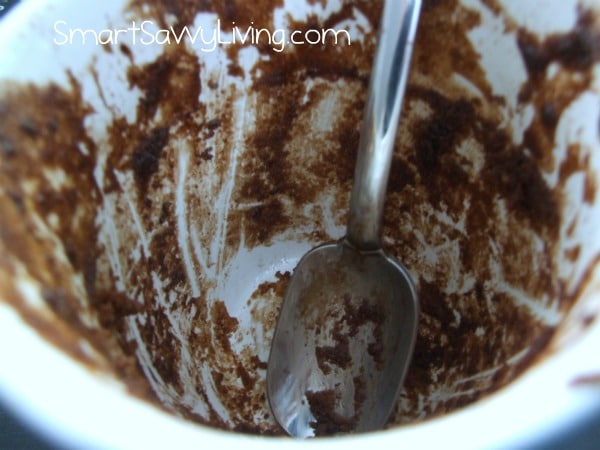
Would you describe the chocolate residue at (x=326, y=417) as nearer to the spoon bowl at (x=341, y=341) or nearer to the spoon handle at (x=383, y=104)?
the spoon bowl at (x=341, y=341)

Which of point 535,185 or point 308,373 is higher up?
point 535,185

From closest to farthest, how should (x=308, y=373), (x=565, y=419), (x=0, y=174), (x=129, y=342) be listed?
(x=565, y=419) → (x=0, y=174) → (x=129, y=342) → (x=308, y=373)

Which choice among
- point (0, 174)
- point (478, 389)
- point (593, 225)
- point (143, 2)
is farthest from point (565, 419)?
point (143, 2)

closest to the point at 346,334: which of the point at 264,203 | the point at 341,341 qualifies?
the point at 341,341

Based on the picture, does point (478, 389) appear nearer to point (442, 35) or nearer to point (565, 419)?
point (565, 419)

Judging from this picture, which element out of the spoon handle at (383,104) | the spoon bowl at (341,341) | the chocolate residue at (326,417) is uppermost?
the spoon handle at (383,104)

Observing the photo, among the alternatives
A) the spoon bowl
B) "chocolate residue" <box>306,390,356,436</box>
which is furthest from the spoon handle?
"chocolate residue" <box>306,390,356,436</box>

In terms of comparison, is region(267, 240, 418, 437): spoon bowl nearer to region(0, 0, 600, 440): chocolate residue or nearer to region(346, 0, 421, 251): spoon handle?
region(0, 0, 600, 440): chocolate residue

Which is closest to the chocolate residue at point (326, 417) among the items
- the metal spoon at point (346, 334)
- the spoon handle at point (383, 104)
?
the metal spoon at point (346, 334)
